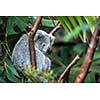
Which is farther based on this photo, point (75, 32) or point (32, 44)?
point (32, 44)

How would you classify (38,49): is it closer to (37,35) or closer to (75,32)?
(37,35)

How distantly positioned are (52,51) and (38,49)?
70 millimetres

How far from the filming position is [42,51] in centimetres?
225

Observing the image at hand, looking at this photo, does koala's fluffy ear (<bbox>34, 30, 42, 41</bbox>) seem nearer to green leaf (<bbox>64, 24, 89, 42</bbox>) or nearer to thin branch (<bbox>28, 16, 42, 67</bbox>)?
thin branch (<bbox>28, 16, 42, 67</bbox>)

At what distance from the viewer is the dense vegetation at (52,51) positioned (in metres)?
2.22

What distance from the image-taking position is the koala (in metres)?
2.24

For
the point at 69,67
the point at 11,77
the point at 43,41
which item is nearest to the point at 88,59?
the point at 69,67

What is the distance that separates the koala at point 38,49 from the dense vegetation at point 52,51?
2cm

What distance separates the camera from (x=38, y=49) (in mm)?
2252

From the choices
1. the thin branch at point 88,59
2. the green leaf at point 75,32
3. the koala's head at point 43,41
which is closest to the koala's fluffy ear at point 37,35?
the koala's head at point 43,41

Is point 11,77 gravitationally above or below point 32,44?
below

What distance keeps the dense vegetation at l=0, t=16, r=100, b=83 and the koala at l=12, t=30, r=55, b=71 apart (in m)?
0.02

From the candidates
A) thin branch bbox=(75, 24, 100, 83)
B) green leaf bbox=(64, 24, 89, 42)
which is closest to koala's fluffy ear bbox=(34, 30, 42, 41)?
green leaf bbox=(64, 24, 89, 42)
